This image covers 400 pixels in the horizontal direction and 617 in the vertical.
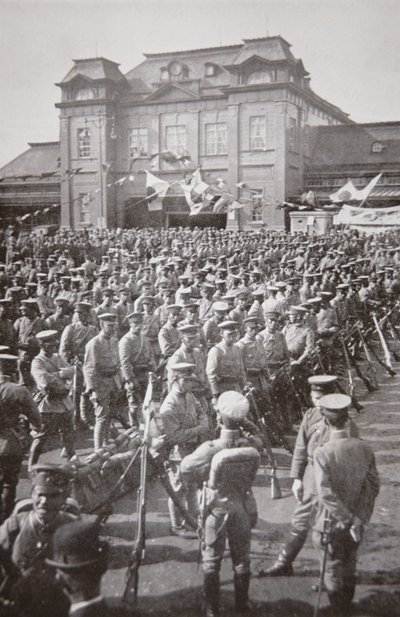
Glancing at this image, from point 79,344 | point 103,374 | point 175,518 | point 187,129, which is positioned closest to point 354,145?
point 187,129

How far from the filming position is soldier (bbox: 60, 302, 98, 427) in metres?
9.78

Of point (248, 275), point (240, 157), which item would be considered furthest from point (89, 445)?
point (240, 157)

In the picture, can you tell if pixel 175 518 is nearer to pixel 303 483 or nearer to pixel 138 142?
pixel 303 483

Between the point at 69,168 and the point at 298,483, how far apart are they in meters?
36.5

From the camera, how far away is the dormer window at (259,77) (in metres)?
33.2

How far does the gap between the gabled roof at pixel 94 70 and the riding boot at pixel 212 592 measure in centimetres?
3683

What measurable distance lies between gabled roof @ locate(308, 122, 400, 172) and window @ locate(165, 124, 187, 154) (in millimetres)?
8377

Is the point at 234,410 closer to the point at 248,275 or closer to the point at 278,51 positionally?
the point at 248,275

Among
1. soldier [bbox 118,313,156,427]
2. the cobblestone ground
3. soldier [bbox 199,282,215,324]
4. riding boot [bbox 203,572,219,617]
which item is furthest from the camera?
soldier [bbox 199,282,215,324]

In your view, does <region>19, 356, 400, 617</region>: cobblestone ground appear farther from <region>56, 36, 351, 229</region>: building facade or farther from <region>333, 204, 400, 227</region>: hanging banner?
<region>56, 36, 351, 229</region>: building facade

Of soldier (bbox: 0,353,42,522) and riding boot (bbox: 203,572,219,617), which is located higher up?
soldier (bbox: 0,353,42,522)

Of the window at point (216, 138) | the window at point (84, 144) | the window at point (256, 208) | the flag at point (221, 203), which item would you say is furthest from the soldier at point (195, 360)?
the window at point (84, 144)

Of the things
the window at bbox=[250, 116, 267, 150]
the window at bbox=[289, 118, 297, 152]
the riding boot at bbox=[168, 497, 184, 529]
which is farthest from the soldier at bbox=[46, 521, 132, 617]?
the window at bbox=[289, 118, 297, 152]

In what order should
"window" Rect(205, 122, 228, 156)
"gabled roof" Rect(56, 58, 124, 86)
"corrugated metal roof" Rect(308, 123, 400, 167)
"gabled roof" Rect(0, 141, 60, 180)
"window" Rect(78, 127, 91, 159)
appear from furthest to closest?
"gabled roof" Rect(0, 141, 60, 180), "window" Rect(78, 127, 91, 159), "gabled roof" Rect(56, 58, 124, 86), "corrugated metal roof" Rect(308, 123, 400, 167), "window" Rect(205, 122, 228, 156)
